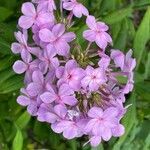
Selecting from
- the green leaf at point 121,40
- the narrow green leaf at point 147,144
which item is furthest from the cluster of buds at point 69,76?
the narrow green leaf at point 147,144

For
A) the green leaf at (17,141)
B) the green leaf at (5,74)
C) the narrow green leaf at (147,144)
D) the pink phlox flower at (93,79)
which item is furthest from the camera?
the narrow green leaf at (147,144)

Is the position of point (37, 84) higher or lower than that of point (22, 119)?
higher

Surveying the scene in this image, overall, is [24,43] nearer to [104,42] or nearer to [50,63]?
[50,63]

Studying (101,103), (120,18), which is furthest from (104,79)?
(120,18)

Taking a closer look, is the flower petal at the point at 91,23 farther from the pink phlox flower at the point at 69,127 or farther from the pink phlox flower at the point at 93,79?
the pink phlox flower at the point at 69,127

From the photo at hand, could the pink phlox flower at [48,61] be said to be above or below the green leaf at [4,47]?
above

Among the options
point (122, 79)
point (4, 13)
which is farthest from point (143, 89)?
point (4, 13)

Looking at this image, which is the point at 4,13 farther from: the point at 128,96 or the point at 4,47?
the point at 128,96

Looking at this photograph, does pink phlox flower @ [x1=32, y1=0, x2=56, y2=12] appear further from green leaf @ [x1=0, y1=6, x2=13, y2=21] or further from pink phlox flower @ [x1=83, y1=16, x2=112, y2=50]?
green leaf @ [x1=0, y1=6, x2=13, y2=21]
